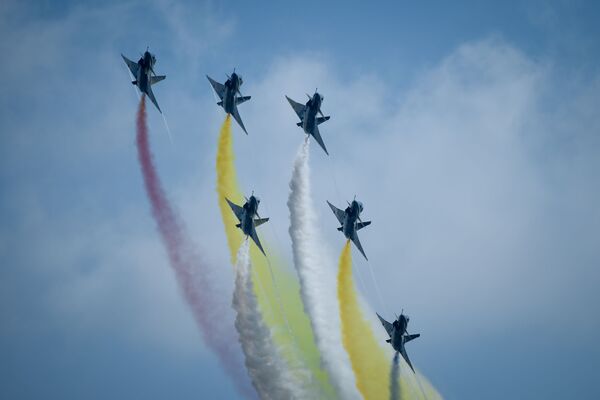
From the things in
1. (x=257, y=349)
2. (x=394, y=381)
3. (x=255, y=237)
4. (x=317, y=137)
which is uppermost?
(x=317, y=137)

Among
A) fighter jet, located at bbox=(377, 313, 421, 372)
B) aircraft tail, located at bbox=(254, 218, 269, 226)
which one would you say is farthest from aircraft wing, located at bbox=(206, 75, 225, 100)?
fighter jet, located at bbox=(377, 313, 421, 372)

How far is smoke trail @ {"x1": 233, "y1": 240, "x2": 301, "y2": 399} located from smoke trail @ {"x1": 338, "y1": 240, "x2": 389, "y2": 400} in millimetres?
8276

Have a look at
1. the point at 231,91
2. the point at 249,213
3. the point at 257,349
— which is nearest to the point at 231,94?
the point at 231,91

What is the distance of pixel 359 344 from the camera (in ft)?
287

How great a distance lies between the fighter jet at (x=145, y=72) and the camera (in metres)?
90.1

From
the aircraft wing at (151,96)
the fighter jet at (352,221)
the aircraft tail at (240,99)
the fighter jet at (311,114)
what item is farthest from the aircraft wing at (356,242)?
the aircraft wing at (151,96)

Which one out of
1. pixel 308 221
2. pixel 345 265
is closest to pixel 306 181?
pixel 308 221

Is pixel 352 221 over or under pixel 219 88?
under

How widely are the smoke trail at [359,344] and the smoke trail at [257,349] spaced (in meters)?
8.28

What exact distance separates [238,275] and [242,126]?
17050mm

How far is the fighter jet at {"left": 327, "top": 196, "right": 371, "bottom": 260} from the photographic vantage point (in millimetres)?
91688

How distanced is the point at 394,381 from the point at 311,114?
2985cm

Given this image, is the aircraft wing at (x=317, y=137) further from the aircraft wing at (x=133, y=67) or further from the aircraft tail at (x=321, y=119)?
the aircraft wing at (x=133, y=67)

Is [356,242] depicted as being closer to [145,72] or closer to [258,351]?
[258,351]
